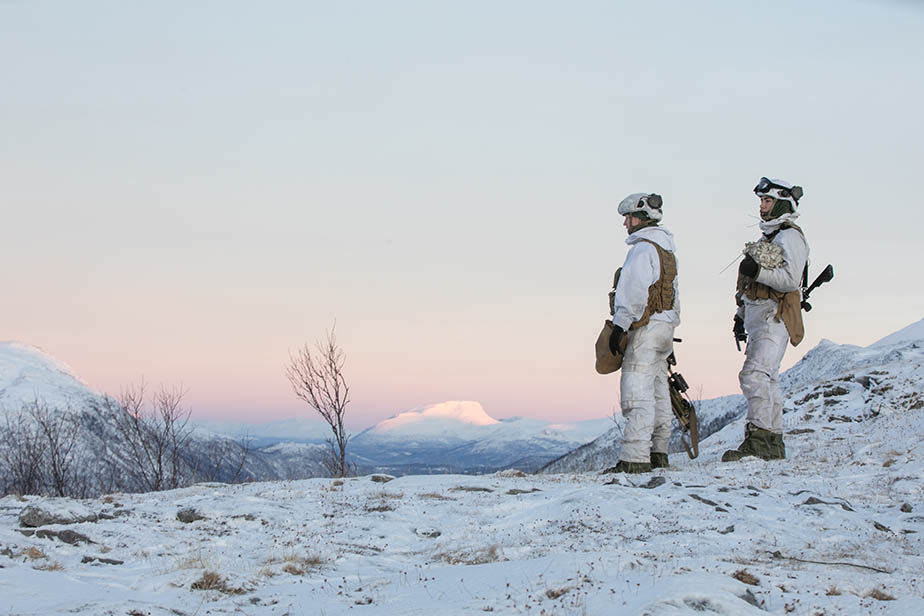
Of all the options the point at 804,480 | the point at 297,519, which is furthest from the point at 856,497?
the point at 297,519

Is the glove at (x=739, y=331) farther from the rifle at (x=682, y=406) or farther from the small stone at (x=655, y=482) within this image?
the small stone at (x=655, y=482)

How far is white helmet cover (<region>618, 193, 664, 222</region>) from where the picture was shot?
1232 cm

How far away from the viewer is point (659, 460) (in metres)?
12.7

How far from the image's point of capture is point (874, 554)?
22.4 feet

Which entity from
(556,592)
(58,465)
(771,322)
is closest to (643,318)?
(771,322)

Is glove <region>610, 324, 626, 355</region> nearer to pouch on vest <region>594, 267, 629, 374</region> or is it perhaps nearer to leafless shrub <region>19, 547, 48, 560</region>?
pouch on vest <region>594, 267, 629, 374</region>

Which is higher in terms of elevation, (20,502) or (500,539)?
(20,502)

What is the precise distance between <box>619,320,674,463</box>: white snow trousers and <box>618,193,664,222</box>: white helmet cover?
5.35 feet

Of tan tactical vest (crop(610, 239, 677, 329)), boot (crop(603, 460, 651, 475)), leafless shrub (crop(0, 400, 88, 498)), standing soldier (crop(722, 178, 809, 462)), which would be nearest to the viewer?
boot (crop(603, 460, 651, 475))

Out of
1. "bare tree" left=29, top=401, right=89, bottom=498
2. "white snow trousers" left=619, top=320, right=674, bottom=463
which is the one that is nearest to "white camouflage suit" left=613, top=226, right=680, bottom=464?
"white snow trousers" left=619, top=320, right=674, bottom=463

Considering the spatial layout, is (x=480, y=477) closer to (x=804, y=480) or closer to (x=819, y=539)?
(x=804, y=480)

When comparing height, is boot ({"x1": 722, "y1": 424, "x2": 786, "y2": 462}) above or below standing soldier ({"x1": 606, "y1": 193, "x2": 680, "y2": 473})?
below

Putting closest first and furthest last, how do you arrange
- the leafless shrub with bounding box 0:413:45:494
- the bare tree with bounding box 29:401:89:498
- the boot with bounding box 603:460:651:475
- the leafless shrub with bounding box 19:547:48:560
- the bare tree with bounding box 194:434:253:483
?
1. the leafless shrub with bounding box 19:547:48:560
2. the boot with bounding box 603:460:651:475
3. the bare tree with bounding box 194:434:253:483
4. the bare tree with bounding box 29:401:89:498
5. the leafless shrub with bounding box 0:413:45:494

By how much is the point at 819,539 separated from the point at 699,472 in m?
3.99
